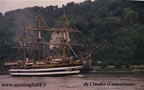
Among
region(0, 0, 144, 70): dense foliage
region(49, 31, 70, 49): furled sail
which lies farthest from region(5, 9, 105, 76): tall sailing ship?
region(0, 0, 144, 70): dense foliage

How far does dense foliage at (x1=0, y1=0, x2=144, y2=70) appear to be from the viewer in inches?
2181

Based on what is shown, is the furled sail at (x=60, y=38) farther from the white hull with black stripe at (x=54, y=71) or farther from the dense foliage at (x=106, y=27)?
the dense foliage at (x=106, y=27)

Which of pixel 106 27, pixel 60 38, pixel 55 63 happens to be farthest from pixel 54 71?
pixel 106 27

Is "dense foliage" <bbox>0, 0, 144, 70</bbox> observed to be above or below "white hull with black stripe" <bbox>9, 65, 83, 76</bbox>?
above

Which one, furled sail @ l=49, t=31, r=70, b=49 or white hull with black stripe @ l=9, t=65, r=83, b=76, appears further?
furled sail @ l=49, t=31, r=70, b=49

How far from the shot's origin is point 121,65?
52438 millimetres

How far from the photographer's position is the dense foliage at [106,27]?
182 ft

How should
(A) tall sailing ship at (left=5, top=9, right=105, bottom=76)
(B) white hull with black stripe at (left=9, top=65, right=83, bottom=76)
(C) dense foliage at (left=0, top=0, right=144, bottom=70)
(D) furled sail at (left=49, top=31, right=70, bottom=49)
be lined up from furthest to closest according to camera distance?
(C) dense foliage at (left=0, top=0, right=144, bottom=70) → (D) furled sail at (left=49, top=31, right=70, bottom=49) → (A) tall sailing ship at (left=5, top=9, right=105, bottom=76) → (B) white hull with black stripe at (left=9, top=65, right=83, bottom=76)

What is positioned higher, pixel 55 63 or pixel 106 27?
pixel 106 27

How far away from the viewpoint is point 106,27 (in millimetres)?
63125

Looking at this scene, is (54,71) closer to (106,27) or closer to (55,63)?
(55,63)

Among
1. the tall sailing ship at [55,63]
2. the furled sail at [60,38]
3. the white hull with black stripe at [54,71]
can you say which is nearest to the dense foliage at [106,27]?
the furled sail at [60,38]

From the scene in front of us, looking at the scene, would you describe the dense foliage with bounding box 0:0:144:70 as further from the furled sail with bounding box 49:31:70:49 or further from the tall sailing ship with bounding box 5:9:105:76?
the tall sailing ship with bounding box 5:9:105:76

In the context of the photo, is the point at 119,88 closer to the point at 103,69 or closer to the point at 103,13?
the point at 103,69
